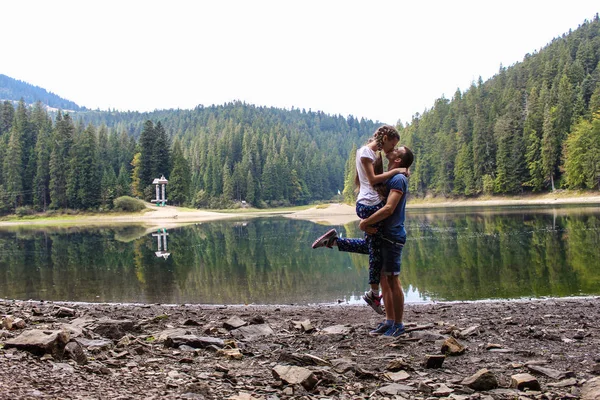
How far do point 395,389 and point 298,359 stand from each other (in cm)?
114

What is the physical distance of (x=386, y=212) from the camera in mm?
6230

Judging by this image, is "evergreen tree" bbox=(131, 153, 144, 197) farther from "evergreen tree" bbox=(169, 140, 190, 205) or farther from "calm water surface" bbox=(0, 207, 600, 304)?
"calm water surface" bbox=(0, 207, 600, 304)

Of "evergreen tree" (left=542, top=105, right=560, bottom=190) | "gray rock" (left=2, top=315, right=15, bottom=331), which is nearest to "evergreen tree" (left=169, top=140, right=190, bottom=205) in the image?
"evergreen tree" (left=542, top=105, right=560, bottom=190)

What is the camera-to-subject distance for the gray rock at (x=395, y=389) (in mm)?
4102

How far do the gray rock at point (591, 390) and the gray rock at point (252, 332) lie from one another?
151 inches

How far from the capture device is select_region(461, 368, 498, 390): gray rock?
416 centimetres

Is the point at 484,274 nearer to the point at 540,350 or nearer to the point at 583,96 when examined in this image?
the point at 540,350

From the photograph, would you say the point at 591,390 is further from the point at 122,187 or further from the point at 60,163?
the point at 60,163

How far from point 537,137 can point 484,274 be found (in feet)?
251

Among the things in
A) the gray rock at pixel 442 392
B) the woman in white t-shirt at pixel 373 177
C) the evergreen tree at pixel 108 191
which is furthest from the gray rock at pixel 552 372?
the evergreen tree at pixel 108 191

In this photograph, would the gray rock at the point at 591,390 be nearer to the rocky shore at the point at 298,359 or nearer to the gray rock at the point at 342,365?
the rocky shore at the point at 298,359

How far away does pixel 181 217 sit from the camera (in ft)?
223

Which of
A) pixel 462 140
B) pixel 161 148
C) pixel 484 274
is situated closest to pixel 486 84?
pixel 462 140

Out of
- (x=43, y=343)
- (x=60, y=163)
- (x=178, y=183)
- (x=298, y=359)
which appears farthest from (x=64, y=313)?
(x=60, y=163)
